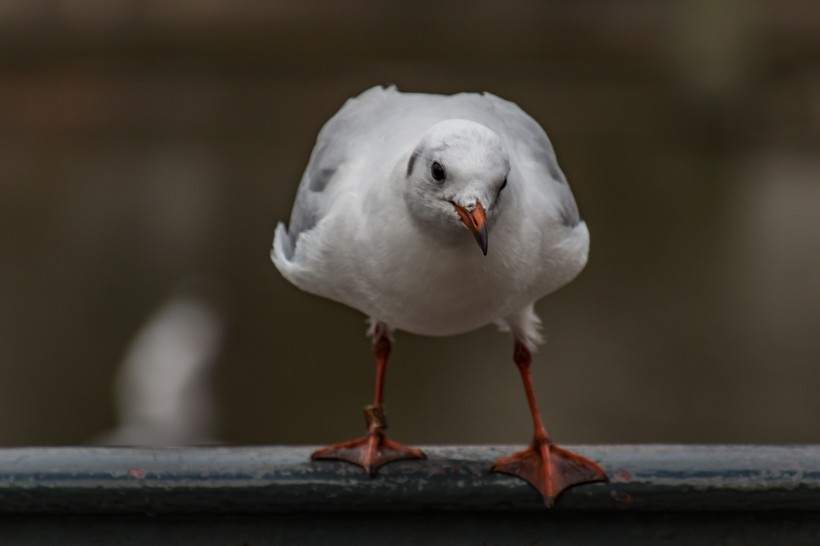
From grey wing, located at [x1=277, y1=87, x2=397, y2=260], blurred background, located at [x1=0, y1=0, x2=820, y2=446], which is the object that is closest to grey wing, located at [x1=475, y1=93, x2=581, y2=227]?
grey wing, located at [x1=277, y1=87, x2=397, y2=260]

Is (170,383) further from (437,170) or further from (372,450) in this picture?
(437,170)

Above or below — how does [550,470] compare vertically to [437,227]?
below

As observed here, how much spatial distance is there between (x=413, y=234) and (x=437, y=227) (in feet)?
0.21

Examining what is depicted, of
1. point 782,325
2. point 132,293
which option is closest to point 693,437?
point 782,325

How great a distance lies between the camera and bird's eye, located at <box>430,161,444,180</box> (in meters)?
2.11

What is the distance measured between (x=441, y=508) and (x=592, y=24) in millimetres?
13848

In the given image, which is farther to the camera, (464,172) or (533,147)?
(533,147)

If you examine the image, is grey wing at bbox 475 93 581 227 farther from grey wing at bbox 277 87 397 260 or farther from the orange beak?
the orange beak

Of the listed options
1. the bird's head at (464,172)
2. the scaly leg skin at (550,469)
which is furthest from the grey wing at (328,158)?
the scaly leg skin at (550,469)

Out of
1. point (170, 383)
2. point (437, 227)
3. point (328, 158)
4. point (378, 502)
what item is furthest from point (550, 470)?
point (170, 383)

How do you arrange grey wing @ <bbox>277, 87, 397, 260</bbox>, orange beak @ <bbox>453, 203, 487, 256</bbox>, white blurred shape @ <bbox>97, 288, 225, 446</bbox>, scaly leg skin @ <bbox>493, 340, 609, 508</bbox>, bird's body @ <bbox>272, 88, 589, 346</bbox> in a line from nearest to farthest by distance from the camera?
orange beak @ <bbox>453, 203, 487, 256</bbox>
scaly leg skin @ <bbox>493, 340, 609, 508</bbox>
bird's body @ <bbox>272, 88, 589, 346</bbox>
grey wing @ <bbox>277, 87, 397, 260</bbox>
white blurred shape @ <bbox>97, 288, 225, 446</bbox>

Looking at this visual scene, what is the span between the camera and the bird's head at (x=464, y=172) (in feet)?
6.81

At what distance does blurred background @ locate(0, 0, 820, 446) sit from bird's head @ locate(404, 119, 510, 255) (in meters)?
3.65

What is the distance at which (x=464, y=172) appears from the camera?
6.82 feet
